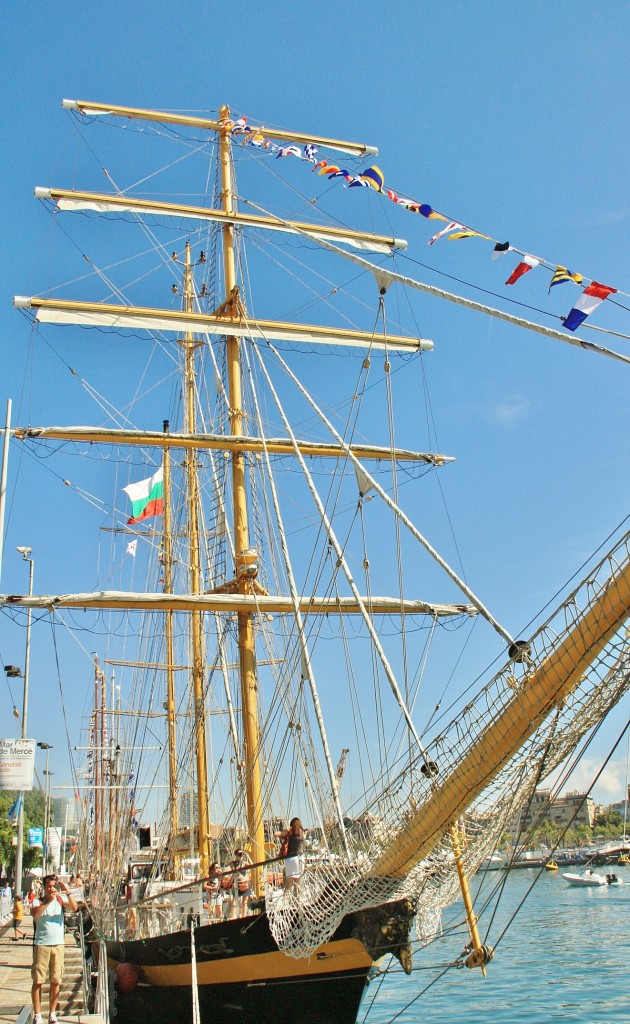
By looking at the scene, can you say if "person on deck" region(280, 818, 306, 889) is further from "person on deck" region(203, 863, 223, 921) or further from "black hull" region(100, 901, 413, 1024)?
"person on deck" region(203, 863, 223, 921)

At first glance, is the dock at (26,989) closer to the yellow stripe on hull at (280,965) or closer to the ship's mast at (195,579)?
the yellow stripe on hull at (280,965)

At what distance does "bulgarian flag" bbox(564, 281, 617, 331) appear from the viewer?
900 cm

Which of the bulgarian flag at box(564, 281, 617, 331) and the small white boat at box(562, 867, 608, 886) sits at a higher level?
the bulgarian flag at box(564, 281, 617, 331)

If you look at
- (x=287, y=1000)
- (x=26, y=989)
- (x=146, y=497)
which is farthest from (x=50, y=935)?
(x=146, y=497)

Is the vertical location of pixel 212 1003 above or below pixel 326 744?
below

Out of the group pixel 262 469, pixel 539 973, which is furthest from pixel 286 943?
pixel 539 973

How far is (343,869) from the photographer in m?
11.9

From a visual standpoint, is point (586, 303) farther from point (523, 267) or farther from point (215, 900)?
point (215, 900)

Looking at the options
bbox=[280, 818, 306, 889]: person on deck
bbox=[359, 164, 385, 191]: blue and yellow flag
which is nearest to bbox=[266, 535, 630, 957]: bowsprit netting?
bbox=[280, 818, 306, 889]: person on deck

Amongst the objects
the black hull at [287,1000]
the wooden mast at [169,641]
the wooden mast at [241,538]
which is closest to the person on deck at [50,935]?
the black hull at [287,1000]

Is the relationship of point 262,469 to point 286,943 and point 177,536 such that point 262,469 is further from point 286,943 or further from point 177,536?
point 286,943

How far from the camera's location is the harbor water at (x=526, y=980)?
19109 millimetres

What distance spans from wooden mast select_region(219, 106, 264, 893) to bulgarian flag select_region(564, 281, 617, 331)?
39.5 ft

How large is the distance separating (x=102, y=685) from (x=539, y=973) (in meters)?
20.5
